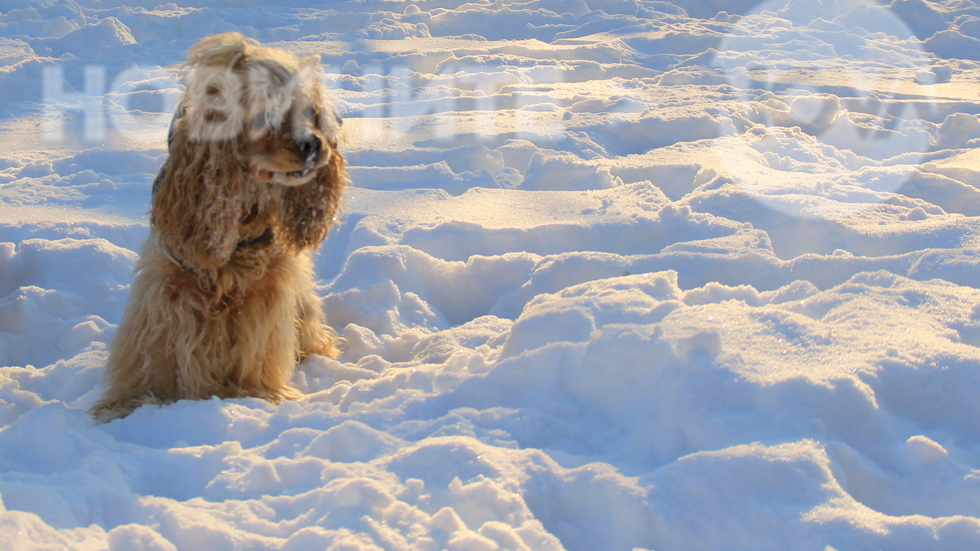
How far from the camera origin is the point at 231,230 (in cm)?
251

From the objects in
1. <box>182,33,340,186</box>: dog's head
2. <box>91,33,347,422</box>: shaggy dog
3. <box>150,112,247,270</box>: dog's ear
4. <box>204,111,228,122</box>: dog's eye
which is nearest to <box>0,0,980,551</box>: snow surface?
<box>91,33,347,422</box>: shaggy dog

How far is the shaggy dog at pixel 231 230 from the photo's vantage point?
2.44 metres

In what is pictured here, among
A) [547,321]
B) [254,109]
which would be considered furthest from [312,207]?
[547,321]

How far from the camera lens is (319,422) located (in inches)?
93.9

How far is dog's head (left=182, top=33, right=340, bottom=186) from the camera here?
95.3 inches

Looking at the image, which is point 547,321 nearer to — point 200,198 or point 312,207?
point 312,207

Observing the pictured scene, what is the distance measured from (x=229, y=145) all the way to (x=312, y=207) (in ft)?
1.28

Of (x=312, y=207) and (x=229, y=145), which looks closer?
(x=229, y=145)

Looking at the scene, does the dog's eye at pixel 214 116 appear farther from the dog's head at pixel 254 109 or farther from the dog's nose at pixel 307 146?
the dog's nose at pixel 307 146

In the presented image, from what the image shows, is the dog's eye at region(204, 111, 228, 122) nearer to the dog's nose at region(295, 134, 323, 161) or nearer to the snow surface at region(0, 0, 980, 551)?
the dog's nose at region(295, 134, 323, 161)

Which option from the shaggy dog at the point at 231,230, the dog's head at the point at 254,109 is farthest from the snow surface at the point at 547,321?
the dog's head at the point at 254,109

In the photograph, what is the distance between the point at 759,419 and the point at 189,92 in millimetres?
2078

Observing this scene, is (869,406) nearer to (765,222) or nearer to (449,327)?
(449,327)

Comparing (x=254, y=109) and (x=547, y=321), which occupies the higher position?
(x=254, y=109)
